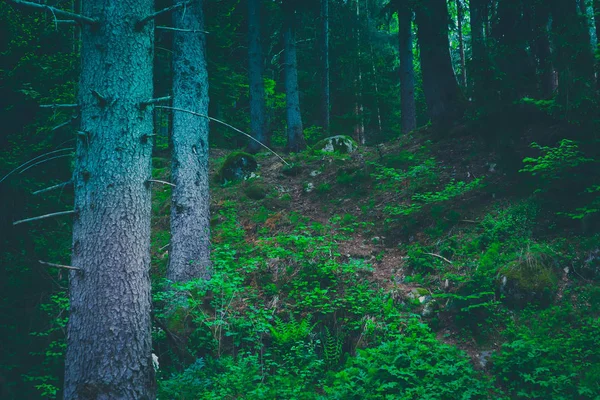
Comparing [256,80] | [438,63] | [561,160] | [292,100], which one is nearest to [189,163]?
[561,160]

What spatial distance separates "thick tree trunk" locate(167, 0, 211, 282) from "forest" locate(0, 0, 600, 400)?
1.6 inches

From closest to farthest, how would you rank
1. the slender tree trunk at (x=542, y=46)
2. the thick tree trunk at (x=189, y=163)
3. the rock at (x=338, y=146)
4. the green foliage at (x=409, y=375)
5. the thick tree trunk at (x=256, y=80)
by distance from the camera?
1. the green foliage at (x=409, y=375)
2. the thick tree trunk at (x=189, y=163)
3. the slender tree trunk at (x=542, y=46)
4. the rock at (x=338, y=146)
5. the thick tree trunk at (x=256, y=80)

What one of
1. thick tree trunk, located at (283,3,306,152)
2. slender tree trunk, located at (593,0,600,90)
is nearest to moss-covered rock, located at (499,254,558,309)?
slender tree trunk, located at (593,0,600,90)

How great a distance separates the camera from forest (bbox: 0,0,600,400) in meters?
4.46

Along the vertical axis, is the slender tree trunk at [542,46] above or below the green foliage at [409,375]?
above

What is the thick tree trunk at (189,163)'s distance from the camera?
7699 mm

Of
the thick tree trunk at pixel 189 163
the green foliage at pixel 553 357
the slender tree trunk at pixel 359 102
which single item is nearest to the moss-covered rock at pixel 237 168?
the thick tree trunk at pixel 189 163

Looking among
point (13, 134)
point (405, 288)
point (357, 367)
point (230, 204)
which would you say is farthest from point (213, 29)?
point (357, 367)

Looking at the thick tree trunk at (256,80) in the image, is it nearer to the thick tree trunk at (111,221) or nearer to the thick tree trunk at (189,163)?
the thick tree trunk at (189,163)

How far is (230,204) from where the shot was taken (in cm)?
1180

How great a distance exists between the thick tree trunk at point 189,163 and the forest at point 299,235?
0.04 m

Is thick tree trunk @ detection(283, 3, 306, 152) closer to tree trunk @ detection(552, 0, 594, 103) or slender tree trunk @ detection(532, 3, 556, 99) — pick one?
slender tree trunk @ detection(532, 3, 556, 99)

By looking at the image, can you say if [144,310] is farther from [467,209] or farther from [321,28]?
[321,28]

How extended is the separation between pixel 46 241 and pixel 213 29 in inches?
397
